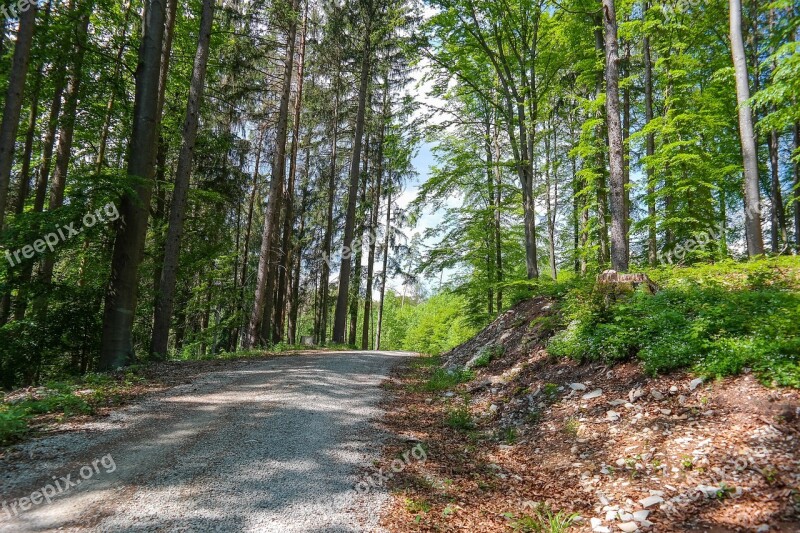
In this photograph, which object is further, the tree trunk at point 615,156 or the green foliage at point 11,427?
the tree trunk at point 615,156

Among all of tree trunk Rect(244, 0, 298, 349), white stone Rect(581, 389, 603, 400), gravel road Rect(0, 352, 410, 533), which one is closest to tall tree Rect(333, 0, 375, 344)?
tree trunk Rect(244, 0, 298, 349)

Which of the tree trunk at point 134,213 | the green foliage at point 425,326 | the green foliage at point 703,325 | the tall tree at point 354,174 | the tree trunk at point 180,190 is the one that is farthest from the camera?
the green foliage at point 425,326

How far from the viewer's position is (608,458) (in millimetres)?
4340

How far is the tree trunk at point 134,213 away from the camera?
323 inches

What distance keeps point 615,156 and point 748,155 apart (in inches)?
144

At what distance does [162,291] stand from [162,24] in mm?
6259

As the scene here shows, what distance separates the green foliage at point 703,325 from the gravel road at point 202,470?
375 centimetres

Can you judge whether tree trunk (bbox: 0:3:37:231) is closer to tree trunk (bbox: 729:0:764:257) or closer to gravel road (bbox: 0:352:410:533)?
gravel road (bbox: 0:352:410:533)

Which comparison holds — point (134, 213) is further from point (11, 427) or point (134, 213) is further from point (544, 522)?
point (544, 522)

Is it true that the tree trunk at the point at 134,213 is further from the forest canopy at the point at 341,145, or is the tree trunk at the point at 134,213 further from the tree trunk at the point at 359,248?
the tree trunk at the point at 359,248

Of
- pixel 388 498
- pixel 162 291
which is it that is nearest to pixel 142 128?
pixel 162 291

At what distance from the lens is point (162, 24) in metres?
8.80

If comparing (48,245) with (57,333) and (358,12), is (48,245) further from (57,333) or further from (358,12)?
(358,12)

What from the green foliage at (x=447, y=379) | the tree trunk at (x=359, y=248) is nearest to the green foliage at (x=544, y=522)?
the green foliage at (x=447, y=379)
